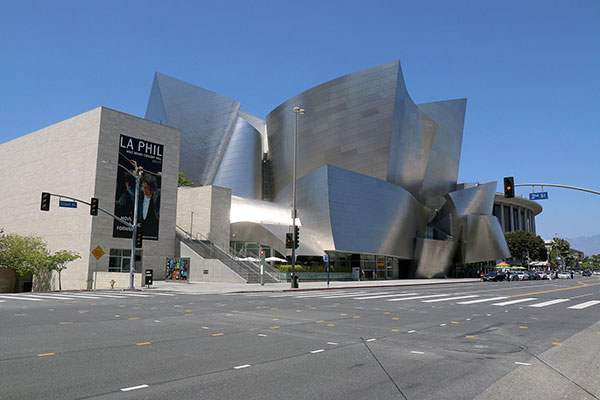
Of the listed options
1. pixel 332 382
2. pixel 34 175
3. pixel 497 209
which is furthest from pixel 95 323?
pixel 497 209

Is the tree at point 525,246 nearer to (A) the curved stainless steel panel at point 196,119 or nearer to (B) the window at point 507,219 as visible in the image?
(B) the window at point 507,219

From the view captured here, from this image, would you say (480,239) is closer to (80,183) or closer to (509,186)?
(509,186)

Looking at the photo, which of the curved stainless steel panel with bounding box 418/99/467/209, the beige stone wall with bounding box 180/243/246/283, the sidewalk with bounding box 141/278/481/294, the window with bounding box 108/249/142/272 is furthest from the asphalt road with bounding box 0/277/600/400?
the curved stainless steel panel with bounding box 418/99/467/209

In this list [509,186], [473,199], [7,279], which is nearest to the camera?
[509,186]

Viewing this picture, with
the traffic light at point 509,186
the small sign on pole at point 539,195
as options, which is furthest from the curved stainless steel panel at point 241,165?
the traffic light at point 509,186

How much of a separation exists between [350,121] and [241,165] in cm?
1921

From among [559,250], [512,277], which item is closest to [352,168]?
[512,277]

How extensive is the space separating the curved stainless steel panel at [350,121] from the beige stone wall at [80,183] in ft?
75.9

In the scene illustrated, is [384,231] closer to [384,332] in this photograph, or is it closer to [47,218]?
[47,218]

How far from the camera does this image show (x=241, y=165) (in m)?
70.4

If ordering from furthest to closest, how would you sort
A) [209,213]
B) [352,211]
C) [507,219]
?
[507,219]
[352,211]
[209,213]

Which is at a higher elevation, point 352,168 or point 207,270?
point 352,168

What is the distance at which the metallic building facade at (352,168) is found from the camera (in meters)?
52.2

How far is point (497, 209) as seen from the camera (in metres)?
132
